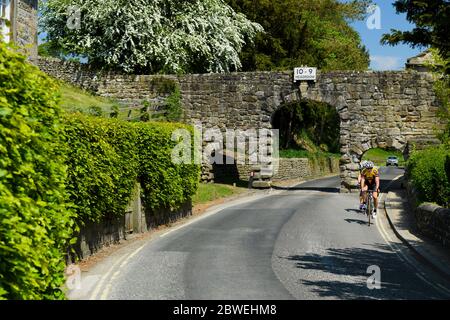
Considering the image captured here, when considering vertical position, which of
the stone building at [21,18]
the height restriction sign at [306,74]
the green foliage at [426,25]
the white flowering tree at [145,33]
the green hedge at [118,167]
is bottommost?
the green hedge at [118,167]

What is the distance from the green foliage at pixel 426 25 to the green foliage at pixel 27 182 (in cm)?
584

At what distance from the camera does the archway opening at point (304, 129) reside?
43219 mm

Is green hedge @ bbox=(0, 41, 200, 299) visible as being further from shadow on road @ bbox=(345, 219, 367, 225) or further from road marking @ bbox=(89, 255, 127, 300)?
shadow on road @ bbox=(345, 219, 367, 225)

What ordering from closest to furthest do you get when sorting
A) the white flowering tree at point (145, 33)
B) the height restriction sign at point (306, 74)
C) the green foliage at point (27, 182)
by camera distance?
the green foliage at point (27, 182) < the height restriction sign at point (306, 74) < the white flowering tree at point (145, 33)

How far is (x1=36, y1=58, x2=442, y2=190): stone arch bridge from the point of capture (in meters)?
28.5

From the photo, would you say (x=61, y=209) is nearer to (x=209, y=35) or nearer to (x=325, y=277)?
(x=325, y=277)

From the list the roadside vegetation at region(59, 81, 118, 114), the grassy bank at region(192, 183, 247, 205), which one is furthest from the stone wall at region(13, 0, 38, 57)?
the grassy bank at region(192, 183, 247, 205)

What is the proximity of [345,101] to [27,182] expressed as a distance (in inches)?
976

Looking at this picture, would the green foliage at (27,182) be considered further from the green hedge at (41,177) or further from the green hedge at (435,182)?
the green hedge at (435,182)

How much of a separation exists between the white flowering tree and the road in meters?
18.8

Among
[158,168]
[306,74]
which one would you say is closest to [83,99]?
[306,74]

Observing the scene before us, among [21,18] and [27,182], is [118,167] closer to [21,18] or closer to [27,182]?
[27,182]

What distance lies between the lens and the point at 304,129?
5297 centimetres

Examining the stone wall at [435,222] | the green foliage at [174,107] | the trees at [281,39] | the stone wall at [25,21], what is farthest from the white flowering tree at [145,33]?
the stone wall at [435,222]
